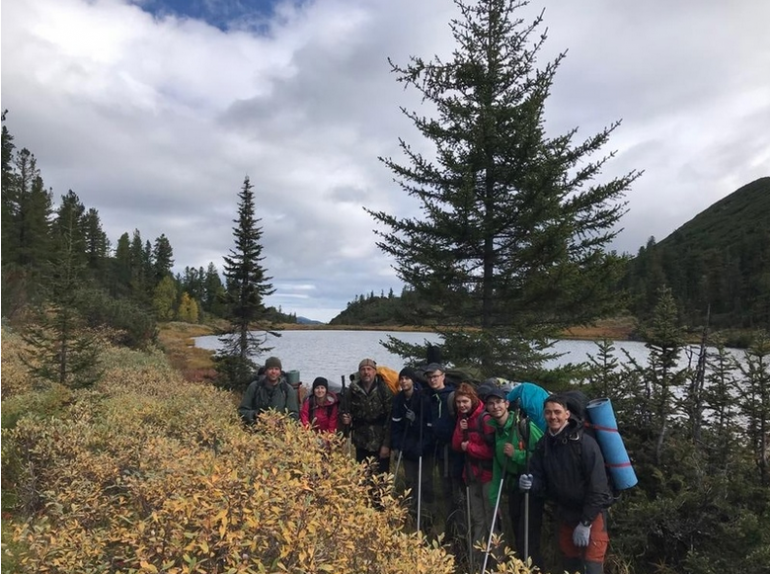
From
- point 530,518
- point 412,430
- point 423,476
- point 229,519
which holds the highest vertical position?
point 229,519

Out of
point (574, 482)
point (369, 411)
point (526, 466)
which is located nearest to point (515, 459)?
point (526, 466)

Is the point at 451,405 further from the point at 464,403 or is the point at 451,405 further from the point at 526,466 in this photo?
the point at 526,466

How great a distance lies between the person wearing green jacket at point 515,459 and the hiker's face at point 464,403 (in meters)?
0.36

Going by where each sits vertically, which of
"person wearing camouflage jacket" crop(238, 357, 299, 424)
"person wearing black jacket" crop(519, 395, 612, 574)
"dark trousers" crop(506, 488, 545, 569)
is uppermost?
"person wearing camouflage jacket" crop(238, 357, 299, 424)

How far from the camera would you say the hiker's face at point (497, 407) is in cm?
528

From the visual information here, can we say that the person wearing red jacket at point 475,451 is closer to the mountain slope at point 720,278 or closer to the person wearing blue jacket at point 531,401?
the person wearing blue jacket at point 531,401

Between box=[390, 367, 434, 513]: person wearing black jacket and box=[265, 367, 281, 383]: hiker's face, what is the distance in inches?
72.8

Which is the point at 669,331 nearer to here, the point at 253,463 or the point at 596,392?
the point at 596,392

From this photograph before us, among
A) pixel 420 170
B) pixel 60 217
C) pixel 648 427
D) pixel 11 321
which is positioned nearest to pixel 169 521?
pixel 648 427

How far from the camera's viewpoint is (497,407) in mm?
5301

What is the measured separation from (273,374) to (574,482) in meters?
4.33

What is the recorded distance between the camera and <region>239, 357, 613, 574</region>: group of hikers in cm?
480

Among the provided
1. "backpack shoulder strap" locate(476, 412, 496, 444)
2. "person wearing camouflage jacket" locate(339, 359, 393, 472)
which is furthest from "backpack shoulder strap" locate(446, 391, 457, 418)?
"person wearing camouflage jacket" locate(339, 359, 393, 472)

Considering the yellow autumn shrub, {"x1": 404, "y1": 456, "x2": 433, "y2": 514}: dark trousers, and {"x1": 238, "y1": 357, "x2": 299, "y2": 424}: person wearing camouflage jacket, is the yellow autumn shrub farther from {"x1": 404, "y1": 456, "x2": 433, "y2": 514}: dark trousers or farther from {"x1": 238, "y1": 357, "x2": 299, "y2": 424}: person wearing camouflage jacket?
{"x1": 404, "y1": 456, "x2": 433, "y2": 514}: dark trousers
